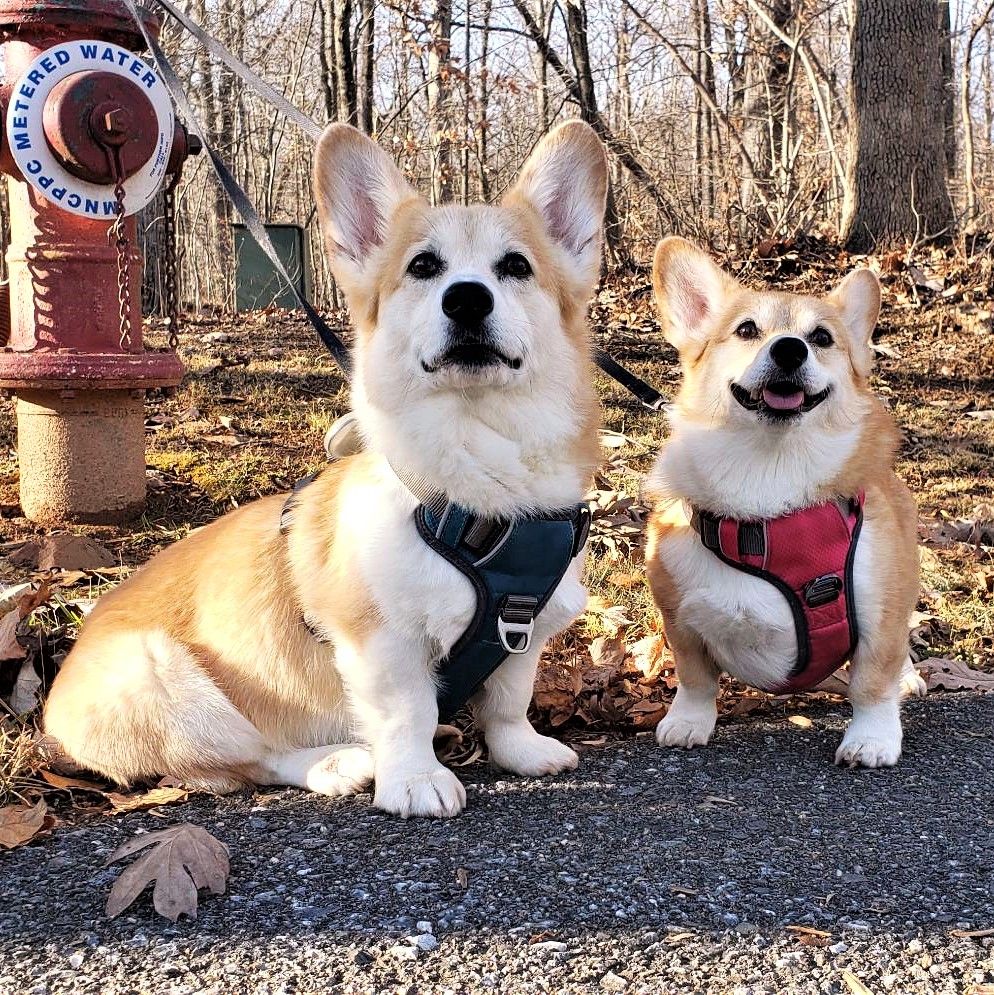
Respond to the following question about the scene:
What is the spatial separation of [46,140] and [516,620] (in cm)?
289

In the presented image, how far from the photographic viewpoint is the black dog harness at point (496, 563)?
2.43m

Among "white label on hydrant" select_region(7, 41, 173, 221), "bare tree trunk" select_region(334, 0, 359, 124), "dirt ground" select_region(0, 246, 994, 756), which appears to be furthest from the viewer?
"bare tree trunk" select_region(334, 0, 359, 124)

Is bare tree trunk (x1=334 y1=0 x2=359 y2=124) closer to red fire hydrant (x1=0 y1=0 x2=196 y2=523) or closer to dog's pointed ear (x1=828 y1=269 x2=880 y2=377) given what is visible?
red fire hydrant (x1=0 y1=0 x2=196 y2=523)

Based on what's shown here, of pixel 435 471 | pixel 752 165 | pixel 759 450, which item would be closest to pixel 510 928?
pixel 435 471

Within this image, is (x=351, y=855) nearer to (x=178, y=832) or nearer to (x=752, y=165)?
(x=178, y=832)

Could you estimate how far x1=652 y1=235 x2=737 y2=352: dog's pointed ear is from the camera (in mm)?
3312

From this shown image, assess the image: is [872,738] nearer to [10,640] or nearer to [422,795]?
[422,795]

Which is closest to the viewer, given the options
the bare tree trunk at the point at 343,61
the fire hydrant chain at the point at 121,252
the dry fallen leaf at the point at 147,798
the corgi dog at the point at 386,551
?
the corgi dog at the point at 386,551

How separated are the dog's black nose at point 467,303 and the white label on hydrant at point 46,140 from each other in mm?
2355

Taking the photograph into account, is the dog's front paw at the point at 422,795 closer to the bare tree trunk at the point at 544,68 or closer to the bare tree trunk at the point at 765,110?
the bare tree trunk at the point at 765,110

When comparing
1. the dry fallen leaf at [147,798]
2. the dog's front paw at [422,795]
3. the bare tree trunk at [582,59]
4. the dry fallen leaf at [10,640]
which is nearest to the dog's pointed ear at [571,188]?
the dog's front paw at [422,795]

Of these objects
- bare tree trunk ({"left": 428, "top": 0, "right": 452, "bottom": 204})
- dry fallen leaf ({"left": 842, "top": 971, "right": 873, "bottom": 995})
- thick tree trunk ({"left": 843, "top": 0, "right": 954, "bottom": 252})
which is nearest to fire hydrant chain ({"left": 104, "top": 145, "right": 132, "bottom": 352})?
dry fallen leaf ({"left": 842, "top": 971, "right": 873, "bottom": 995})

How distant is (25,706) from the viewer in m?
3.14

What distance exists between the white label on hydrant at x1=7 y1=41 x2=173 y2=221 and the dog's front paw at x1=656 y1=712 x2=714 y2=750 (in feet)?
9.56
